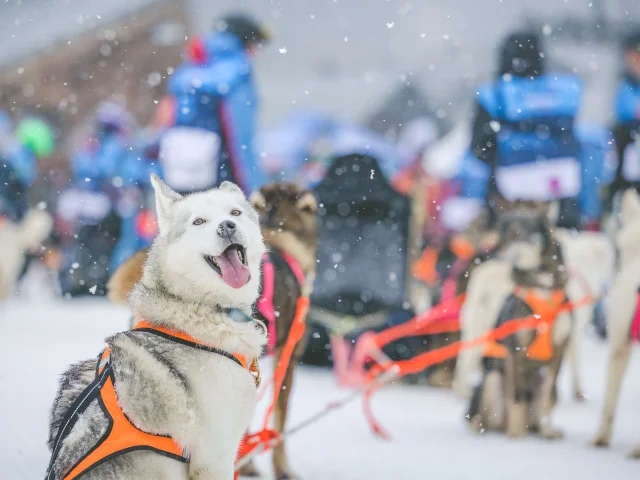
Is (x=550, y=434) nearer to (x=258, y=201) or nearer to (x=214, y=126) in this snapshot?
(x=258, y=201)

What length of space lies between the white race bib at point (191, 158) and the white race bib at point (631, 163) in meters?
2.98

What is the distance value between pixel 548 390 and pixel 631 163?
1.93 metres

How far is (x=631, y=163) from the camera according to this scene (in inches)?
175

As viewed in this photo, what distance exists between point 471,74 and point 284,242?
60.7 feet

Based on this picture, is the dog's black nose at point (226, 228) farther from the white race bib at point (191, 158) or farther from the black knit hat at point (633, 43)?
the black knit hat at point (633, 43)

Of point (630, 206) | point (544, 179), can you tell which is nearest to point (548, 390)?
point (630, 206)

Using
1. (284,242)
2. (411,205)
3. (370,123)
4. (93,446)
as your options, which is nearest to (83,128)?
(370,123)

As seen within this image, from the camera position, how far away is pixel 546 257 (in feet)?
12.0

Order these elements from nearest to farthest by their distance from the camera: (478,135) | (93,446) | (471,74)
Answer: (93,446)
(478,135)
(471,74)

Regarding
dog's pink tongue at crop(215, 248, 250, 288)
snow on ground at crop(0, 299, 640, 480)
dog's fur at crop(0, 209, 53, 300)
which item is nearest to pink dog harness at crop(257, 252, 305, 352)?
snow on ground at crop(0, 299, 640, 480)

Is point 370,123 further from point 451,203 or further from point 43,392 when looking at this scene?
point 43,392

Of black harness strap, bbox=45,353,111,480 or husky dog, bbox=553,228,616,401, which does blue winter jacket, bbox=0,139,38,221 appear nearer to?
husky dog, bbox=553,228,616,401

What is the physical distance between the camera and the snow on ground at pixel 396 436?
9.47 ft

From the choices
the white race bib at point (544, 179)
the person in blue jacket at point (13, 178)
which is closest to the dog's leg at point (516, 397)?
the white race bib at point (544, 179)
